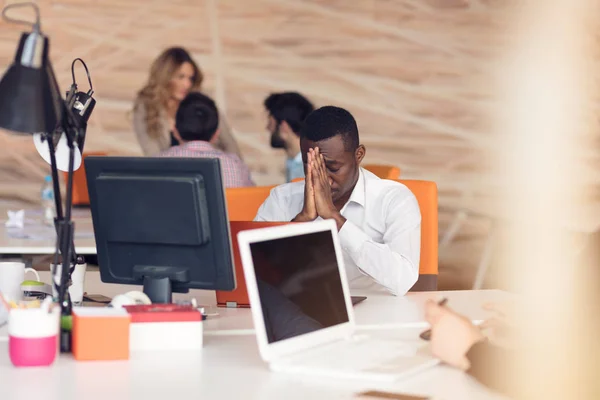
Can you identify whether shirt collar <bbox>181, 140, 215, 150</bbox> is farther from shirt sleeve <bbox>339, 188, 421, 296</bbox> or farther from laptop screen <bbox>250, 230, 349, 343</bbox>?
laptop screen <bbox>250, 230, 349, 343</bbox>

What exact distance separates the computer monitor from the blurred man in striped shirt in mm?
2179

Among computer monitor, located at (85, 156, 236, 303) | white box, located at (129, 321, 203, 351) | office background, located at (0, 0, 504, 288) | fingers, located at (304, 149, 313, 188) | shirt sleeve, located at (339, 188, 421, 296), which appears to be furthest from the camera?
office background, located at (0, 0, 504, 288)

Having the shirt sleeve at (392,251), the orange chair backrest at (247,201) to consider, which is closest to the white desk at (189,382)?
the shirt sleeve at (392,251)

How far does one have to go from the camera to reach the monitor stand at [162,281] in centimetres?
220

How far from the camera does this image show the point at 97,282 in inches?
111

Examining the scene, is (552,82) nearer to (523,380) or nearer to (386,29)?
(386,29)

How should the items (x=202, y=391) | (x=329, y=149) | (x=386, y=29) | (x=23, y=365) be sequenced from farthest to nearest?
(x=386, y=29)
(x=329, y=149)
(x=23, y=365)
(x=202, y=391)

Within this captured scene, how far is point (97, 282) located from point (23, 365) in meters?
0.99

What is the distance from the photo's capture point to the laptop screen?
1.88 m

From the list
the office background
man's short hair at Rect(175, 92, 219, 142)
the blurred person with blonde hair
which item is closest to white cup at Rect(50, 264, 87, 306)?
man's short hair at Rect(175, 92, 219, 142)

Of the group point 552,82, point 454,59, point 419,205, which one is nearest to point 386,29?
point 454,59

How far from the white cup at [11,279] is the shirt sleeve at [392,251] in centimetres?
86

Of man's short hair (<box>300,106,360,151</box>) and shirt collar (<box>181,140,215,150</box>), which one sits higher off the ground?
man's short hair (<box>300,106,360,151</box>)

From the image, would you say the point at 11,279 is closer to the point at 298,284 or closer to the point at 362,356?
the point at 298,284
